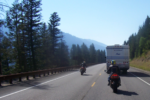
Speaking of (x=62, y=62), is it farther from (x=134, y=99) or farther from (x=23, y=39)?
(x=134, y=99)

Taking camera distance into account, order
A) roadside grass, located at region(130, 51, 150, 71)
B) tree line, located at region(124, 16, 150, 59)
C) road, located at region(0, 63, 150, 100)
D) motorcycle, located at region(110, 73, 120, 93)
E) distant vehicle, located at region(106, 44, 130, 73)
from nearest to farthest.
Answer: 1. road, located at region(0, 63, 150, 100)
2. motorcycle, located at region(110, 73, 120, 93)
3. distant vehicle, located at region(106, 44, 130, 73)
4. roadside grass, located at region(130, 51, 150, 71)
5. tree line, located at region(124, 16, 150, 59)

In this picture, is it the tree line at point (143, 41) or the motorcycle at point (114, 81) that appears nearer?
the motorcycle at point (114, 81)

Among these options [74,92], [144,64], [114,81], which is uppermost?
[114,81]

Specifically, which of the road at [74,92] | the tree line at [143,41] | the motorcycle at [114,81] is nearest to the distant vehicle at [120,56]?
the road at [74,92]

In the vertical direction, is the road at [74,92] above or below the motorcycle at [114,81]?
below

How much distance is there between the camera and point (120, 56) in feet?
Result: 64.6

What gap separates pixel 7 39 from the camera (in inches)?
1146

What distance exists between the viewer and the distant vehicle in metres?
19.5

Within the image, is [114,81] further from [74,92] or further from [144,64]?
[144,64]

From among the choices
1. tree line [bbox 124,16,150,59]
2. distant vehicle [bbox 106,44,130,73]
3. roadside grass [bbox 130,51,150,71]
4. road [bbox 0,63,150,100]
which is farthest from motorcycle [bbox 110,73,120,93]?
tree line [bbox 124,16,150,59]

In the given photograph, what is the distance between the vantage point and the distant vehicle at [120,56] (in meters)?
19.5

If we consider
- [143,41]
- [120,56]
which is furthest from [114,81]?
[143,41]

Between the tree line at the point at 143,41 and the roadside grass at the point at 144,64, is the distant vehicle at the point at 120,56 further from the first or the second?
the tree line at the point at 143,41

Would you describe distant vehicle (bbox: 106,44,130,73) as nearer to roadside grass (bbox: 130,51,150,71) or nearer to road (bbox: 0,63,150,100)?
road (bbox: 0,63,150,100)
